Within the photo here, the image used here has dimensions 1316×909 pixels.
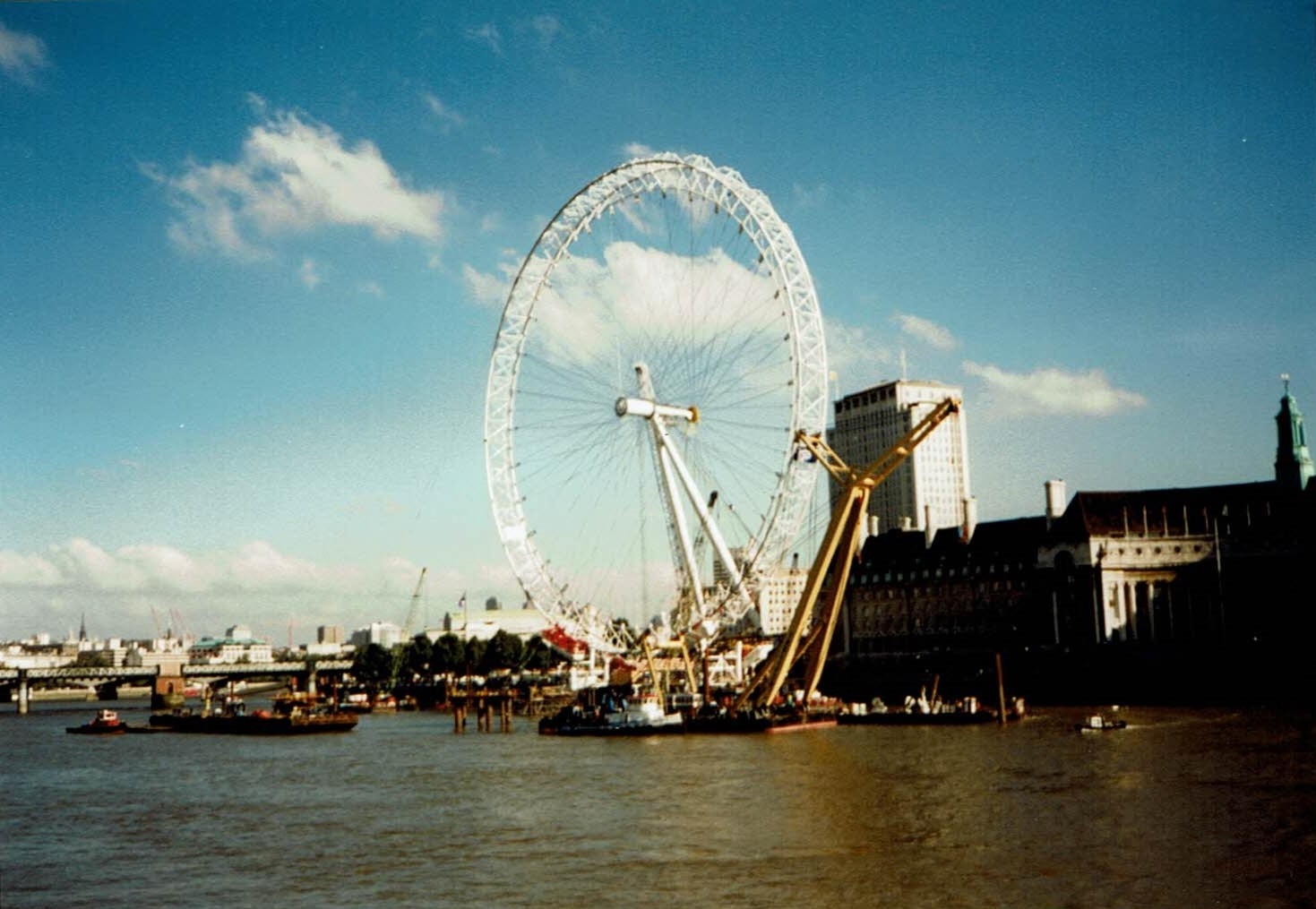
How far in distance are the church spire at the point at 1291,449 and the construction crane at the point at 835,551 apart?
151 feet

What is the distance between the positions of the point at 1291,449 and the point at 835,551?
5164cm

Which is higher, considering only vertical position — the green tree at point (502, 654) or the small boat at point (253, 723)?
the green tree at point (502, 654)

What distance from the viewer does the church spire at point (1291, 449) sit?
111875mm

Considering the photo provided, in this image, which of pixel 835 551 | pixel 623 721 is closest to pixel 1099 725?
pixel 835 551

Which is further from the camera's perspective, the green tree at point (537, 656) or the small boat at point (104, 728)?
the green tree at point (537, 656)

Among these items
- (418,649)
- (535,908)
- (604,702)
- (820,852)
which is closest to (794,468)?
(604,702)

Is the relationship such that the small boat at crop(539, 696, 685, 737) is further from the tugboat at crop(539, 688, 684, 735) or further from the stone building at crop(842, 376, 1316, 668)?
the stone building at crop(842, 376, 1316, 668)

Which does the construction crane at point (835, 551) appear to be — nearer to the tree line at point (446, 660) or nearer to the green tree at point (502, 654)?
the tree line at point (446, 660)

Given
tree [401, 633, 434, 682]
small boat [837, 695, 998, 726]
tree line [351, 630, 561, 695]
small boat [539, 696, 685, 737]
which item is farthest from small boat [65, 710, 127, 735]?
small boat [837, 695, 998, 726]

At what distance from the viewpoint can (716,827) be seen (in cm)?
3778

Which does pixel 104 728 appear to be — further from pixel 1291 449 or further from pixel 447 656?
pixel 1291 449

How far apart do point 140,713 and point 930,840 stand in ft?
483

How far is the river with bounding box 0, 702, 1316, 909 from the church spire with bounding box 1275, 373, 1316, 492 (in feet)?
164

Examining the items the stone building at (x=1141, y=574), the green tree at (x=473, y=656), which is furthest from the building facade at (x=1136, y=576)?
the green tree at (x=473, y=656)
